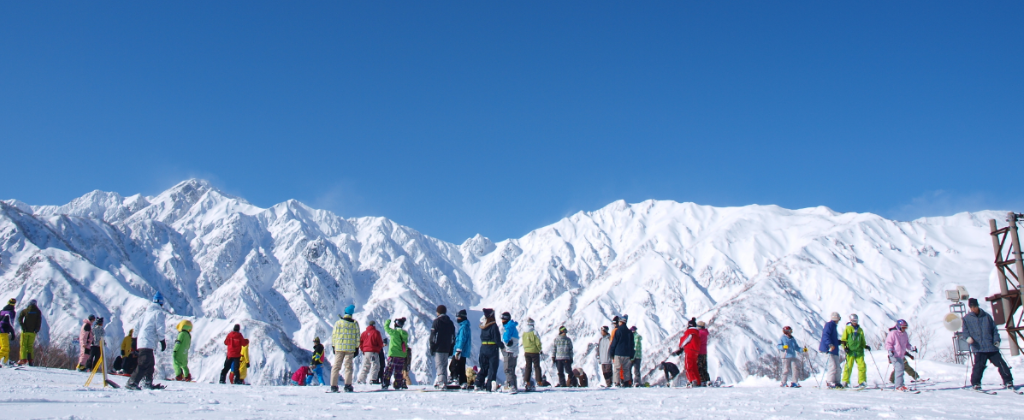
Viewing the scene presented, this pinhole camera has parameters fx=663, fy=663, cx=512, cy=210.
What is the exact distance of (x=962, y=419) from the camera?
394 inches

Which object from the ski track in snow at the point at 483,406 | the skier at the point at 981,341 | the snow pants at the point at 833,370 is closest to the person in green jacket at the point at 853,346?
the snow pants at the point at 833,370

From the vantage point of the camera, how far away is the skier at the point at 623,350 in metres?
19.8

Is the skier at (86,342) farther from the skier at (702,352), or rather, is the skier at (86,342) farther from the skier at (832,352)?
the skier at (832,352)

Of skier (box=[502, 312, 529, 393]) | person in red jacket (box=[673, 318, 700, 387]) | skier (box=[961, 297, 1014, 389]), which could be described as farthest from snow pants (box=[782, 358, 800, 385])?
skier (box=[502, 312, 529, 393])

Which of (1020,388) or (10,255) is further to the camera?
(10,255)

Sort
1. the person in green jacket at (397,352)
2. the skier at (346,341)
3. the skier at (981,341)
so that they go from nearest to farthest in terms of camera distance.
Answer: the skier at (981,341)
the skier at (346,341)
the person in green jacket at (397,352)

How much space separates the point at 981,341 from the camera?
1611 centimetres

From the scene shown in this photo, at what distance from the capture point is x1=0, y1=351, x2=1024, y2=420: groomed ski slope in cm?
945

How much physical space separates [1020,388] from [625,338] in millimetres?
10050

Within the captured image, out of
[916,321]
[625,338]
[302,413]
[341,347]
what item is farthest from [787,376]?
[916,321]

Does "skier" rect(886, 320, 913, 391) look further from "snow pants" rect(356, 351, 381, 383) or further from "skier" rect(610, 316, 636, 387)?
"snow pants" rect(356, 351, 381, 383)

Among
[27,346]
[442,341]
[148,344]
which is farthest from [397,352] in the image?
[27,346]

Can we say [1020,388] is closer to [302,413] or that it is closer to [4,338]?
[302,413]

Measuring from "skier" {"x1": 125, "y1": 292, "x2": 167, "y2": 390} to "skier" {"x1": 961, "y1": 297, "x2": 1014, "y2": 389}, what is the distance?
19.0 meters
